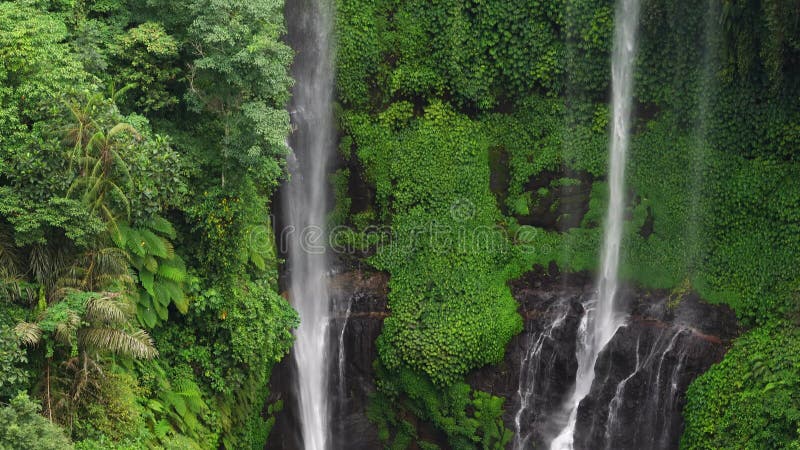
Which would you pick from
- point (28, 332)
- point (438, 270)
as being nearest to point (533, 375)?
point (438, 270)

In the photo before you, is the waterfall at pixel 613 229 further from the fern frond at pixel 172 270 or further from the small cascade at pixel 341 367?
the fern frond at pixel 172 270

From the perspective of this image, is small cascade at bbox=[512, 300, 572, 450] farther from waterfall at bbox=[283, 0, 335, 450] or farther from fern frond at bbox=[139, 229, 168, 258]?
fern frond at bbox=[139, 229, 168, 258]

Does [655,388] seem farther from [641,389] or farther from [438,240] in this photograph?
[438,240]

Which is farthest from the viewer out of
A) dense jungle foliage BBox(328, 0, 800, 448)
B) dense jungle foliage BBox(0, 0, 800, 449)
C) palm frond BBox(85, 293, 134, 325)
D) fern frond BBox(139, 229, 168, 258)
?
dense jungle foliage BBox(328, 0, 800, 448)

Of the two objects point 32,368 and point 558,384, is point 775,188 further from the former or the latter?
point 32,368

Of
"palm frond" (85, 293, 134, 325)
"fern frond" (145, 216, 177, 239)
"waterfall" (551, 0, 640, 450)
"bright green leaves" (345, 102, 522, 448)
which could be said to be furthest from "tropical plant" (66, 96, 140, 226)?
"waterfall" (551, 0, 640, 450)

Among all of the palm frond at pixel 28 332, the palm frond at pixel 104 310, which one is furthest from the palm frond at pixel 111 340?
the palm frond at pixel 28 332
